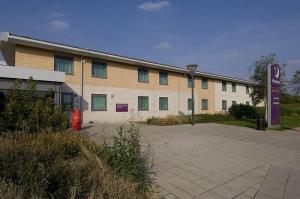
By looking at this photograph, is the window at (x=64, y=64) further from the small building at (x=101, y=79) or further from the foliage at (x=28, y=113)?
the foliage at (x=28, y=113)

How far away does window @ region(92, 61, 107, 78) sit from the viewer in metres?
19.5

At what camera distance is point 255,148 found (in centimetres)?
1040

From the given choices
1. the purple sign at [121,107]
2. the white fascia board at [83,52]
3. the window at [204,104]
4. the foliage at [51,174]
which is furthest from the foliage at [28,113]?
the window at [204,104]

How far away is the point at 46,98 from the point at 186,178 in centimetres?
449

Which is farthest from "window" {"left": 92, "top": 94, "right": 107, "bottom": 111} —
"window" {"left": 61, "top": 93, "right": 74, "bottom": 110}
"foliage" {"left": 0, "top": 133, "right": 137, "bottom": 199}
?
"foliage" {"left": 0, "top": 133, "right": 137, "bottom": 199}

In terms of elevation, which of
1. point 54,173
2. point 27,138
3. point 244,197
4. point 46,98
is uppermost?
point 46,98

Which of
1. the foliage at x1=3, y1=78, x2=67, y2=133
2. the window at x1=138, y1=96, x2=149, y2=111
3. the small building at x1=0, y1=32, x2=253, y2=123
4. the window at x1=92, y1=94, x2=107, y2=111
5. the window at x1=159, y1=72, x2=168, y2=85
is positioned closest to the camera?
the foliage at x1=3, y1=78, x2=67, y2=133

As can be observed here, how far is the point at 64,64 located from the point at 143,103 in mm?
8395

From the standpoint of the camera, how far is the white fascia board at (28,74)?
1285 centimetres

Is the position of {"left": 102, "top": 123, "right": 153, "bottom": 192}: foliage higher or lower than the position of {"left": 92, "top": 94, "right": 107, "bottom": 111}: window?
lower

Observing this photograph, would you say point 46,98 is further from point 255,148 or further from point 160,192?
point 255,148

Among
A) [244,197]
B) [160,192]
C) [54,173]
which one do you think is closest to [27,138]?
[54,173]

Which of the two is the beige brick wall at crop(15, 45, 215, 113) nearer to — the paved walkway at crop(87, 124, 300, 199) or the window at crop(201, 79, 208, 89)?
the window at crop(201, 79, 208, 89)

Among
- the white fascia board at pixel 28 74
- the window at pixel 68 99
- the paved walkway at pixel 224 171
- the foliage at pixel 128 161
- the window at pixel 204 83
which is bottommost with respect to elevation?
the paved walkway at pixel 224 171
